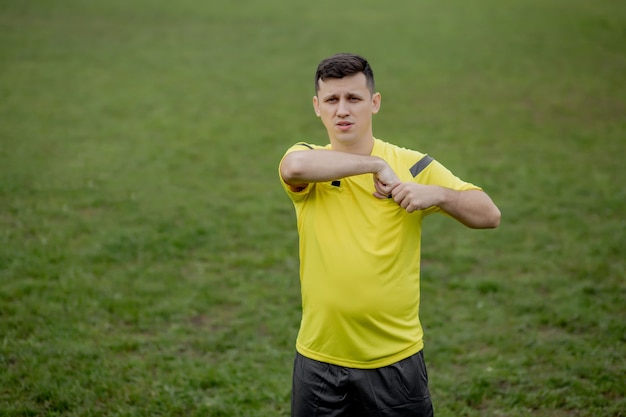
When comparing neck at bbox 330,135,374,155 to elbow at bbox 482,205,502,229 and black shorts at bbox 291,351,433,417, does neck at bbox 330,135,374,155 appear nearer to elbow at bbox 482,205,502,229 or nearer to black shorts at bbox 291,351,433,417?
elbow at bbox 482,205,502,229

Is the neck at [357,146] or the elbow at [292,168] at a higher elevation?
the neck at [357,146]

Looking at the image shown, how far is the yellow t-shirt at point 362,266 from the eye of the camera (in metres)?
3.22

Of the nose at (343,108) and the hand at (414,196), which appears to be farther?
the nose at (343,108)

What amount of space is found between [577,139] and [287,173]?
10268mm

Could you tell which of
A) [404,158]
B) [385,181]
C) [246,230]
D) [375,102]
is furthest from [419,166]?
[246,230]

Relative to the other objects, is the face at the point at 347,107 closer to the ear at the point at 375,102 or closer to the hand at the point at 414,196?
the ear at the point at 375,102

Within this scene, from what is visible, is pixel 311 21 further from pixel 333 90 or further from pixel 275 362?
pixel 333 90

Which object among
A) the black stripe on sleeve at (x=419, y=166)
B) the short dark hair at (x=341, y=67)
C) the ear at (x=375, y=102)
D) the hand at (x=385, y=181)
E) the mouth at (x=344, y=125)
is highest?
the short dark hair at (x=341, y=67)

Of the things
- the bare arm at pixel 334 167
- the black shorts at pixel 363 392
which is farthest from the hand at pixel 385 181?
the black shorts at pixel 363 392

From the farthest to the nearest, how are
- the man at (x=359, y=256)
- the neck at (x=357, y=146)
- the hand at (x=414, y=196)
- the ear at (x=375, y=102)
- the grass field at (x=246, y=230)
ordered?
1. the grass field at (x=246, y=230)
2. the ear at (x=375, y=102)
3. the neck at (x=357, y=146)
4. the man at (x=359, y=256)
5. the hand at (x=414, y=196)

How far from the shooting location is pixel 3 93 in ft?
46.5

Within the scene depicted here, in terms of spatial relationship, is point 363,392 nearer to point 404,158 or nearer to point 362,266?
point 362,266

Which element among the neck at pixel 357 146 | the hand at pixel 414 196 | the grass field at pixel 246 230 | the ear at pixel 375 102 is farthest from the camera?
the grass field at pixel 246 230

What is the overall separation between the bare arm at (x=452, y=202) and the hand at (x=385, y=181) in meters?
0.03
